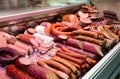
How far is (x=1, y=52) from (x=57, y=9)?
1.14 m

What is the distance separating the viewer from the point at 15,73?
119 centimetres

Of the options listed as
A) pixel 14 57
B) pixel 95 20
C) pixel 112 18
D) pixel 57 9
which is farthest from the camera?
pixel 112 18

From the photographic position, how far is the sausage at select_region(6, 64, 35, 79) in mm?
1169

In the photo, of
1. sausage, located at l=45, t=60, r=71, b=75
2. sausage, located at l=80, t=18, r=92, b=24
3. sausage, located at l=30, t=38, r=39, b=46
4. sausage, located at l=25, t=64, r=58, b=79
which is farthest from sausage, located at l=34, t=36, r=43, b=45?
sausage, located at l=80, t=18, r=92, b=24

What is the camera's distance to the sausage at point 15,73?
1.17 metres

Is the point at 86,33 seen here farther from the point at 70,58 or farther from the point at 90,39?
the point at 70,58

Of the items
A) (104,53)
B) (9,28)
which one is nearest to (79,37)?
(104,53)

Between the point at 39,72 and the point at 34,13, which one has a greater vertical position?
the point at 34,13

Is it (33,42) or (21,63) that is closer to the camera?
(21,63)

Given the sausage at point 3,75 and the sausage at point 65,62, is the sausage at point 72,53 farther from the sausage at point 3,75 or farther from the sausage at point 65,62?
the sausage at point 3,75

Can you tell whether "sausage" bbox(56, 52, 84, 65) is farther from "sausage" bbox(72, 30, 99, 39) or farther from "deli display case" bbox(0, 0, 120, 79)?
"sausage" bbox(72, 30, 99, 39)

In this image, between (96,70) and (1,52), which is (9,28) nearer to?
(1,52)

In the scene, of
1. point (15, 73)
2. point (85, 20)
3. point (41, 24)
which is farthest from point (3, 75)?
point (85, 20)

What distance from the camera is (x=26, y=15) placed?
185 cm
